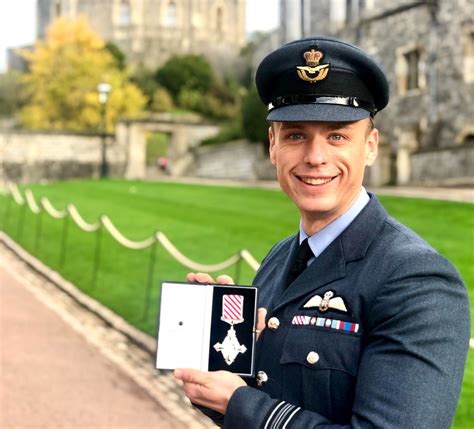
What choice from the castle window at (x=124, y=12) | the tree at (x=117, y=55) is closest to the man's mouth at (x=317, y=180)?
the tree at (x=117, y=55)

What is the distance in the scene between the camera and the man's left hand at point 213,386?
2174mm

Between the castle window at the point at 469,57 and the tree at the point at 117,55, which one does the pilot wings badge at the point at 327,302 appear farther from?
the tree at the point at 117,55

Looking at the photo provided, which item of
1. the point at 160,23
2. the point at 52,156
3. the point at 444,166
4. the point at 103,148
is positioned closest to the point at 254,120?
the point at 103,148

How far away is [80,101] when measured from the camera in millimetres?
45812

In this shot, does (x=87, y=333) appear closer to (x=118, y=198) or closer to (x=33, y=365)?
(x=33, y=365)

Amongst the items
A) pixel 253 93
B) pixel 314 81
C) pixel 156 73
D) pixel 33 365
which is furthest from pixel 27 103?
pixel 314 81

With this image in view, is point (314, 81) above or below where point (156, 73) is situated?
below

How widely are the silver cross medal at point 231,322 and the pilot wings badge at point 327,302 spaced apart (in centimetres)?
18

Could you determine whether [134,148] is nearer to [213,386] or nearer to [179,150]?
[179,150]

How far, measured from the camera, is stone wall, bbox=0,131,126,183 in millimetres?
40000

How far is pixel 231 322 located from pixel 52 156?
1549 inches

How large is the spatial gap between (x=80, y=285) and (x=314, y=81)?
10146mm

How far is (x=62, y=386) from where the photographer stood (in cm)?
730

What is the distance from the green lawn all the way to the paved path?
3.52 feet
